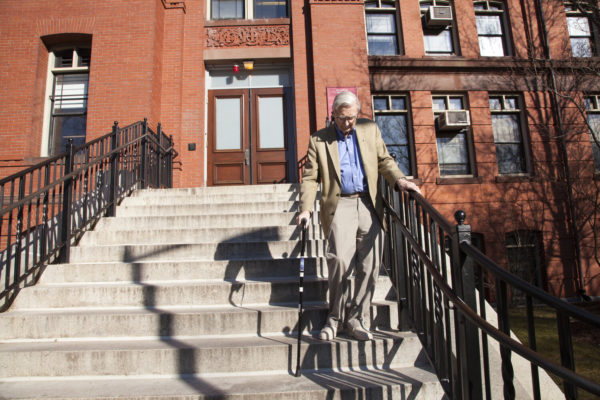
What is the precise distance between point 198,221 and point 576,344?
5.87 metres

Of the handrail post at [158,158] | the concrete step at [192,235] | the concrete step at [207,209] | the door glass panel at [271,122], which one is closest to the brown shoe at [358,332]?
the concrete step at [192,235]

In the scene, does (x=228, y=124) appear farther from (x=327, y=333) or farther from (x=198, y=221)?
(x=327, y=333)

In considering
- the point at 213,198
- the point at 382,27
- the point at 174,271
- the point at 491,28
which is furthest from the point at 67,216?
the point at 491,28

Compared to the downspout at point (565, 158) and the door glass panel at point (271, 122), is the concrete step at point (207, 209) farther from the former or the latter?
the downspout at point (565, 158)

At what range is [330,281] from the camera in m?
2.76

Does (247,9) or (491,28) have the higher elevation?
(247,9)

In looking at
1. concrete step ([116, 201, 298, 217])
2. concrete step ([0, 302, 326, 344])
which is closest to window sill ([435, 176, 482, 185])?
concrete step ([116, 201, 298, 217])

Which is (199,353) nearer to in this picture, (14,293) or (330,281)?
(330,281)

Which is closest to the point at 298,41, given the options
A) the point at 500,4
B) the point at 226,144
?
the point at 226,144

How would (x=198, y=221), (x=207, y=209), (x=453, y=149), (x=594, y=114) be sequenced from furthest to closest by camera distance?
1. (x=594, y=114)
2. (x=453, y=149)
3. (x=207, y=209)
4. (x=198, y=221)

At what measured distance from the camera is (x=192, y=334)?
2.96m

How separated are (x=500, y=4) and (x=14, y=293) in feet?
41.0

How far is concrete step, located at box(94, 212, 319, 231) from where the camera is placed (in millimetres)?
4797

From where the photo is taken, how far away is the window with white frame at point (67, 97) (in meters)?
8.43
